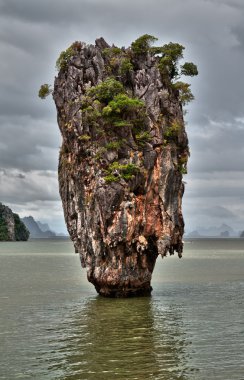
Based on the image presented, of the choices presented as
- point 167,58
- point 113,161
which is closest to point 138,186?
point 113,161

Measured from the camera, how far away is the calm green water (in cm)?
2142

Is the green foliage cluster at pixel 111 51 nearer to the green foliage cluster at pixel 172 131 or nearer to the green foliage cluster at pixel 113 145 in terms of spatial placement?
the green foliage cluster at pixel 172 131

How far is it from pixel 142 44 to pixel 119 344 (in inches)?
1128

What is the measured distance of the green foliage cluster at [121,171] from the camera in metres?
41.0

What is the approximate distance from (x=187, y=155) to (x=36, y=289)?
21.7m

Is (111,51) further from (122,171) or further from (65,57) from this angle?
(122,171)

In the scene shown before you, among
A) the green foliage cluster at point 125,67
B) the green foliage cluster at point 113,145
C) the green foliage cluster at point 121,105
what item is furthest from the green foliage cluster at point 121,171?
the green foliage cluster at point 125,67

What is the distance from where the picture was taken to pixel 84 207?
43.5 m

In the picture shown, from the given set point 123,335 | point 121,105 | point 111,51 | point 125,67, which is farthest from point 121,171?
point 123,335

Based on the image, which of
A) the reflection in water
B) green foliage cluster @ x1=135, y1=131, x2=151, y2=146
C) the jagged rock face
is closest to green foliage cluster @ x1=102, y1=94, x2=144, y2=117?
the jagged rock face

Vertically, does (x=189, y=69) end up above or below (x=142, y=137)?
above

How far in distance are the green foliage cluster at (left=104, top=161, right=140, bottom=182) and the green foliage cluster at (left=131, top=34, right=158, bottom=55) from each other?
11.2 m

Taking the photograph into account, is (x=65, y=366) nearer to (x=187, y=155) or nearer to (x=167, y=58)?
(x=187, y=155)

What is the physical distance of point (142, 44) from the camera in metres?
45.3
